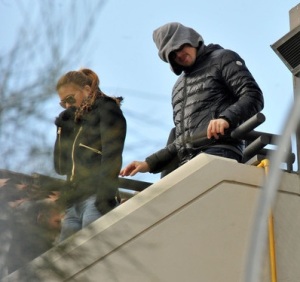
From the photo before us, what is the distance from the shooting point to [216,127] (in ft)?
21.9

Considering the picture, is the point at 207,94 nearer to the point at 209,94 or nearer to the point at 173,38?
the point at 209,94

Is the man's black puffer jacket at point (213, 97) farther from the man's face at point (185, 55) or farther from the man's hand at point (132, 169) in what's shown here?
the man's hand at point (132, 169)

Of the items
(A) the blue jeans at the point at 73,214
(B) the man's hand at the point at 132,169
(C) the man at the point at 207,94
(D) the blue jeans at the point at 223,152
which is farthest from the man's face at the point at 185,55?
(A) the blue jeans at the point at 73,214

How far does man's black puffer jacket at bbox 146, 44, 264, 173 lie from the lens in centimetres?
687

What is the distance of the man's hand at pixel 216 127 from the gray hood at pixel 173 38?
64 cm

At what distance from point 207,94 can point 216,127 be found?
37cm

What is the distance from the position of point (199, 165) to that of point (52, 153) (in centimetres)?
368

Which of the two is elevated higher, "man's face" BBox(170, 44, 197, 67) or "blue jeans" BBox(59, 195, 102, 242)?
"man's face" BBox(170, 44, 197, 67)

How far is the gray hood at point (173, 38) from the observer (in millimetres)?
7188

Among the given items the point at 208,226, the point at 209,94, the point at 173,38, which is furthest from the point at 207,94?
the point at 208,226

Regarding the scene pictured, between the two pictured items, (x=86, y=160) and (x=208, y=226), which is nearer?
(x=86, y=160)

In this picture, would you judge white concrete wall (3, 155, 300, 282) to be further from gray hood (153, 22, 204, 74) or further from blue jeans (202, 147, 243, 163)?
gray hood (153, 22, 204, 74)

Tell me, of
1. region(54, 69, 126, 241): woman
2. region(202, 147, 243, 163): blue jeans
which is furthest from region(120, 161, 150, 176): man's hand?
region(202, 147, 243, 163): blue jeans

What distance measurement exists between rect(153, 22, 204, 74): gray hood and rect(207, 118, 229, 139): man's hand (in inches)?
25.0
